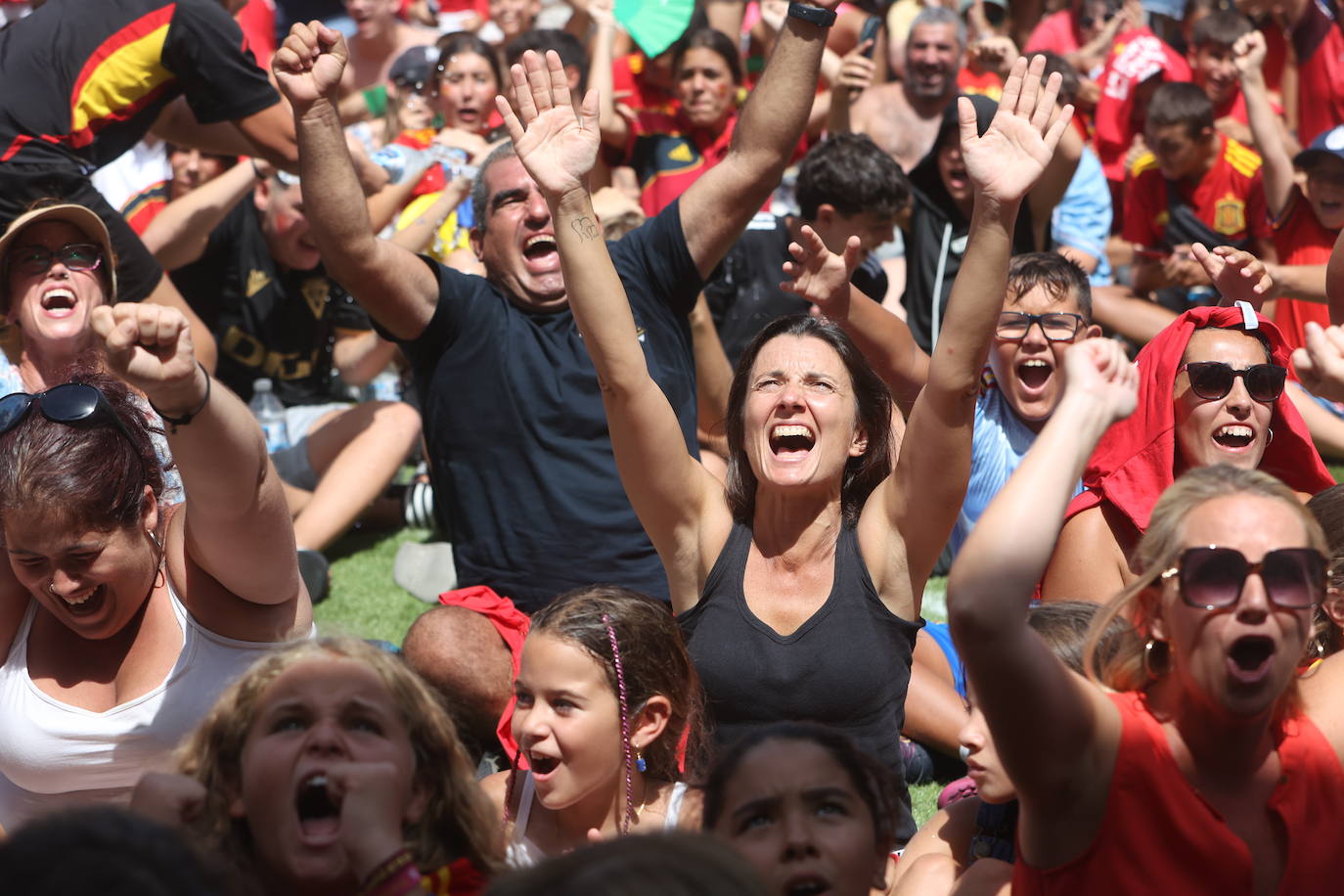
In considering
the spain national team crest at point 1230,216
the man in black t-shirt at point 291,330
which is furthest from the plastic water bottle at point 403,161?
the spain national team crest at point 1230,216

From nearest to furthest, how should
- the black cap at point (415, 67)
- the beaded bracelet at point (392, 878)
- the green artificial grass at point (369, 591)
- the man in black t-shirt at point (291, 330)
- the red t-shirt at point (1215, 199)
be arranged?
1. the beaded bracelet at point (392, 878)
2. the green artificial grass at point (369, 591)
3. the man in black t-shirt at point (291, 330)
4. the red t-shirt at point (1215, 199)
5. the black cap at point (415, 67)

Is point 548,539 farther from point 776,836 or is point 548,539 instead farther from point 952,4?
point 952,4

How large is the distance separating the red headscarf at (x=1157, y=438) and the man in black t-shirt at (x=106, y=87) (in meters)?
3.07

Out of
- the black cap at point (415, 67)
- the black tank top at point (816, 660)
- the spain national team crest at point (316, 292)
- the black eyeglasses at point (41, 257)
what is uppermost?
the black tank top at point (816, 660)

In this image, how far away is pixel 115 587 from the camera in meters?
2.80

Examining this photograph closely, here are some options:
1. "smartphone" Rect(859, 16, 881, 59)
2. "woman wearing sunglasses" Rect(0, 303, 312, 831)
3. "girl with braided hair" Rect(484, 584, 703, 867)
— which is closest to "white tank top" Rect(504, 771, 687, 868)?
"girl with braided hair" Rect(484, 584, 703, 867)

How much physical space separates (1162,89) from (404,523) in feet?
13.8

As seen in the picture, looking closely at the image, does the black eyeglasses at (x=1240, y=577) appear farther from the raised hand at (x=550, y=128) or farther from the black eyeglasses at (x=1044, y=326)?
the black eyeglasses at (x=1044, y=326)

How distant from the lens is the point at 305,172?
3551 mm

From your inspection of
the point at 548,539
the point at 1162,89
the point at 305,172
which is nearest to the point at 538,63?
the point at 305,172

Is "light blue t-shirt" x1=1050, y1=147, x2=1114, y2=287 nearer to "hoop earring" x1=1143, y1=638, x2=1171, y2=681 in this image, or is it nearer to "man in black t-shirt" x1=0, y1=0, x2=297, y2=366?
Result: "man in black t-shirt" x1=0, y1=0, x2=297, y2=366

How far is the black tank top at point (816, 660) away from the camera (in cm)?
292

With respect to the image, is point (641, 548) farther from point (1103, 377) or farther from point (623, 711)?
point (1103, 377)

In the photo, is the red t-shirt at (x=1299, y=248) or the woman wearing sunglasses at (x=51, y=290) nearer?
the woman wearing sunglasses at (x=51, y=290)
